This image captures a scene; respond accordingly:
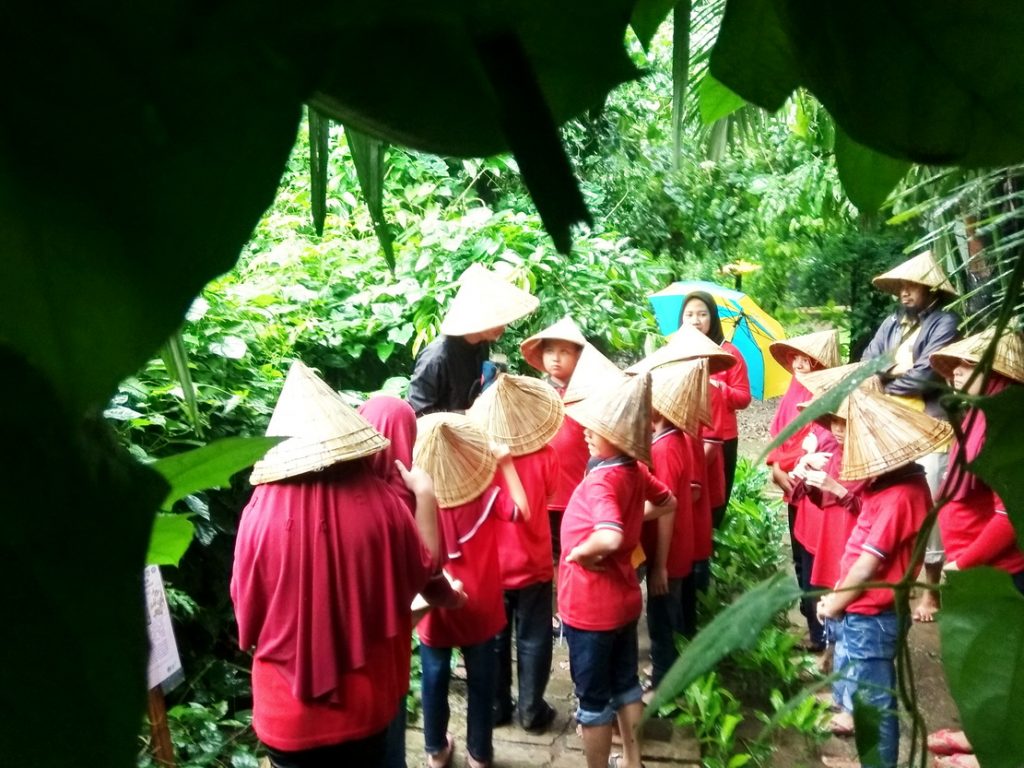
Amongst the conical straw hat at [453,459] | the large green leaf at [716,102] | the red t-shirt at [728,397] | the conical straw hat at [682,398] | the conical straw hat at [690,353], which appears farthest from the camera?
the red t-shirt at [728,397]

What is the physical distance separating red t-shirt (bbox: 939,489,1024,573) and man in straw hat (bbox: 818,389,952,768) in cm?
9

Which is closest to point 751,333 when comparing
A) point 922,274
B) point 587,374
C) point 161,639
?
point 922,274

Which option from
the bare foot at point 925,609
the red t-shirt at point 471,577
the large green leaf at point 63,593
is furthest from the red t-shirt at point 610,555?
the large green leaf at point 63,593

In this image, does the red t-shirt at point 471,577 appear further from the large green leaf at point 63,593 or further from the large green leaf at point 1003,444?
the large green leaf at point 63,593

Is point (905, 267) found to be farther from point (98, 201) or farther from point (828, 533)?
point (98, 201)

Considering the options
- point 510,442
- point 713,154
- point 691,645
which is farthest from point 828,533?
point 691,645

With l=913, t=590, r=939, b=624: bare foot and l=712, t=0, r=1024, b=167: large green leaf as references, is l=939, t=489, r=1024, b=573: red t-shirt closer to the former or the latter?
l=913, t=590, r=939, b=624: bare foot

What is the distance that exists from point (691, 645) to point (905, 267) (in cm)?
230

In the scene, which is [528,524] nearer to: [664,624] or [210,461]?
[664,624]

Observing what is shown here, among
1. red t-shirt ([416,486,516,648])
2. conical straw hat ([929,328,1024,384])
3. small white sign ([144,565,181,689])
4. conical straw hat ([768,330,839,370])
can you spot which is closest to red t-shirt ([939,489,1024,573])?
conical straw hat ([929,328,1024,384])

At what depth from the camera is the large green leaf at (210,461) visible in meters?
0.23

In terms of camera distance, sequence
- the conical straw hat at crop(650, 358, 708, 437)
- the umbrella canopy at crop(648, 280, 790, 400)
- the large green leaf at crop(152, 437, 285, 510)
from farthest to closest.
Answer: the umbrella canopy at crop(648, 280, 790, 400), the conical straw hat at crop(650, 358, 708, 437), the large green leaf at crop(152, 437, 285, 510)

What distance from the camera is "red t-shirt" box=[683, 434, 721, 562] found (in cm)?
222

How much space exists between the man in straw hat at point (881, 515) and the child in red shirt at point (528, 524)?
64cm
